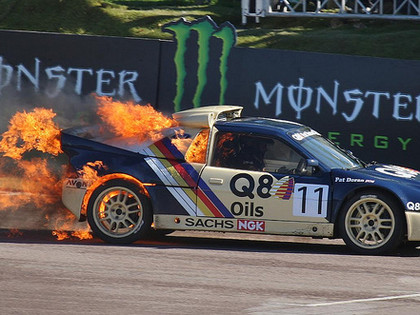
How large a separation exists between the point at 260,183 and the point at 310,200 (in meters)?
0.57

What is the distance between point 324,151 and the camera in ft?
32.1

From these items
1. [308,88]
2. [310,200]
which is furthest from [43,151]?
[308,88]

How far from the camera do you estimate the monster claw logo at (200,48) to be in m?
13.6

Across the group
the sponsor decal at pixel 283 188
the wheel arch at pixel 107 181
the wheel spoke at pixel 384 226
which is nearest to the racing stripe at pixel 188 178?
the wheel arch at pixel 107 181

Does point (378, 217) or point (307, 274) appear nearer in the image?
point (307, 274)

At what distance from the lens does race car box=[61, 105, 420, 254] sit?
30.2 feet

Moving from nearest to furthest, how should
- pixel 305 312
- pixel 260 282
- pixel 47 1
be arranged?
pixel 305 312 → pixel 260 282 → pixel 47 1

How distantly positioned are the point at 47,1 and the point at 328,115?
9136 millimetres

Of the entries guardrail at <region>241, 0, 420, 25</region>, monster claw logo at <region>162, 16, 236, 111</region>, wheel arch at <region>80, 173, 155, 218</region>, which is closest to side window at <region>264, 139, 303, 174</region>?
wheel arch at <region>80, 173, 155, 218</region>

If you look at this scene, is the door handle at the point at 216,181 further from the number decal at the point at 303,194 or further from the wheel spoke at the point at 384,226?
the wheel spoke at the point at 384,226

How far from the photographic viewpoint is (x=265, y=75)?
44.1 ft

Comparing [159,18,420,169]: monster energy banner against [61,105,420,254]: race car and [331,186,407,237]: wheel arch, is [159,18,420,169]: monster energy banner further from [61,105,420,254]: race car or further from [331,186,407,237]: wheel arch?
[331,186,407,237]: wheel arch

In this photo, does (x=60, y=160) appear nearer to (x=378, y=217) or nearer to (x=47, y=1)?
(x=378, y=217)

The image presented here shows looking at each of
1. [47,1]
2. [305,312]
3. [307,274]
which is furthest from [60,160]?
[47,1]
